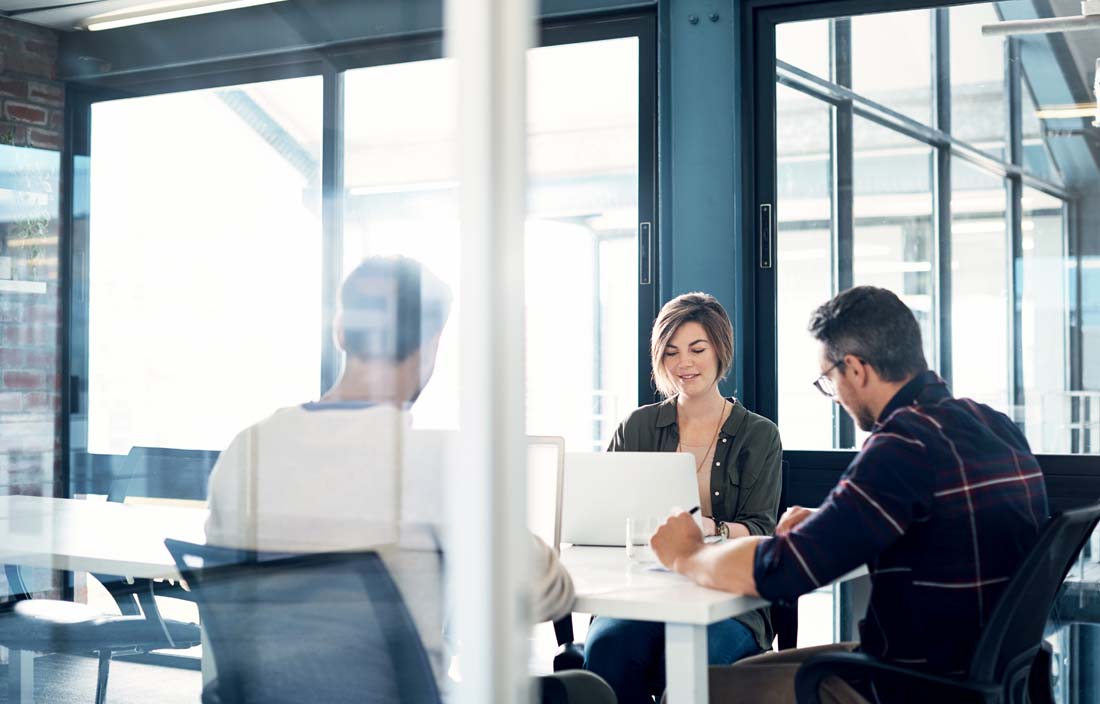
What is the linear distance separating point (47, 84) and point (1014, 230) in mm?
3054

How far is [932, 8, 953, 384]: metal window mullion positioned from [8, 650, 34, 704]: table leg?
9.72 ft

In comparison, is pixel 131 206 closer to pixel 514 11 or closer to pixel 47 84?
pixel 47 84

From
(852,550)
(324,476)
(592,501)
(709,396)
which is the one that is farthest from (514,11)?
(709,396)

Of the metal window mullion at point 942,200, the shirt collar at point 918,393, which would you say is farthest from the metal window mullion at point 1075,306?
the shirt collar at point 918,393

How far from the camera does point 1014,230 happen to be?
3906 mm

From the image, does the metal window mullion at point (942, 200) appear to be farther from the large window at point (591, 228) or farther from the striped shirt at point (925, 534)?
the striped shirt at point (925, 534)

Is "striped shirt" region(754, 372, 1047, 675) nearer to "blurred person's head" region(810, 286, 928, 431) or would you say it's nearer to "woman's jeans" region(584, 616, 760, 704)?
"blurred person's head" region(810, 286, 928, 431)

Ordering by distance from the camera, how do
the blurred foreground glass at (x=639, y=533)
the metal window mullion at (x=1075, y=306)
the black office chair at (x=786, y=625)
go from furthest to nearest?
1. the metal window mullion at (x=1075, y=306)
2. the black office chair at (x=786, y=625)
3. the blurred foreground glass at (x=639, y=533)

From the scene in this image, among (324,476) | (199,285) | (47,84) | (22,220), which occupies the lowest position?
(324,476)

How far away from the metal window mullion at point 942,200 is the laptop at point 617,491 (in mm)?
1672

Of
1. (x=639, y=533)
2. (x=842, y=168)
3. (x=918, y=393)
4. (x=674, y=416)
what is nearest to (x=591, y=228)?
(x=842, y=168)

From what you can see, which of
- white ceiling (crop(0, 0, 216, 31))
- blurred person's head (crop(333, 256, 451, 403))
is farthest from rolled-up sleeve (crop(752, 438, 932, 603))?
white ceiling (crop(0, 0, 216, 31))

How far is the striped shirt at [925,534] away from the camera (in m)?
2.01

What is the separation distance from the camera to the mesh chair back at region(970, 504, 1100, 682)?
190 cm
